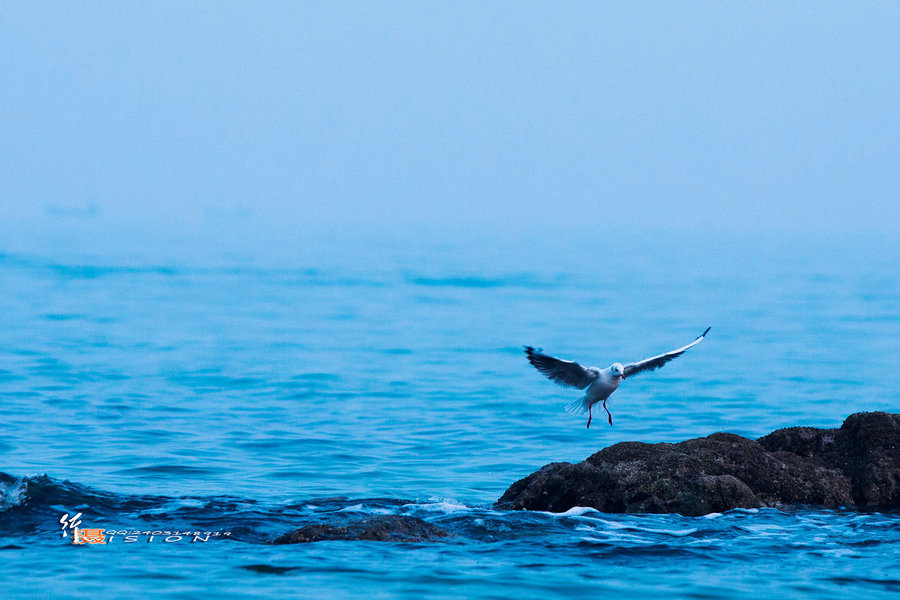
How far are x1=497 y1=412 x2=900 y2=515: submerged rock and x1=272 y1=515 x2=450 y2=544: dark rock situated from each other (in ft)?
3.95

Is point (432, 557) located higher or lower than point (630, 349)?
lower

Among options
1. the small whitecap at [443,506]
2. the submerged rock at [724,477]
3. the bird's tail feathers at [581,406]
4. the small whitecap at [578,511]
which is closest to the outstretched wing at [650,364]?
the bird's tail feathers at [581,406]

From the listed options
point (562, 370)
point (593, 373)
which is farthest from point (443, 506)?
point (593, 373)

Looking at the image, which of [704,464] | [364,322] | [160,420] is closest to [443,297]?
[364,322]

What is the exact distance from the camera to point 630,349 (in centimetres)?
3388

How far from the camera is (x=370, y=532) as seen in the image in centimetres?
1043

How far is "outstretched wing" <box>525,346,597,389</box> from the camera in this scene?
42.4 feet

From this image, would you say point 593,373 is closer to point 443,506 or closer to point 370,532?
point 443,506

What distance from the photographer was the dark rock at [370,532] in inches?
407

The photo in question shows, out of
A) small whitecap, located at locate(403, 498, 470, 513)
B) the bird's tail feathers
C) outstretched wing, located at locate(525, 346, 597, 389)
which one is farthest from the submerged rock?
the bird's tail feathers

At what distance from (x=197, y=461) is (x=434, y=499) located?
14.7ft

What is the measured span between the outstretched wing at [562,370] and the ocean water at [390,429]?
4.92ft

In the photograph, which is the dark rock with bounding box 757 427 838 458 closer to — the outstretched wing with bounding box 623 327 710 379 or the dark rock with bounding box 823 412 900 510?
the dark rock with bounding box 823 412 900 510

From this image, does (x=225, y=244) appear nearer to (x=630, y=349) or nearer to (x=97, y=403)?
(x=630, y=349)
